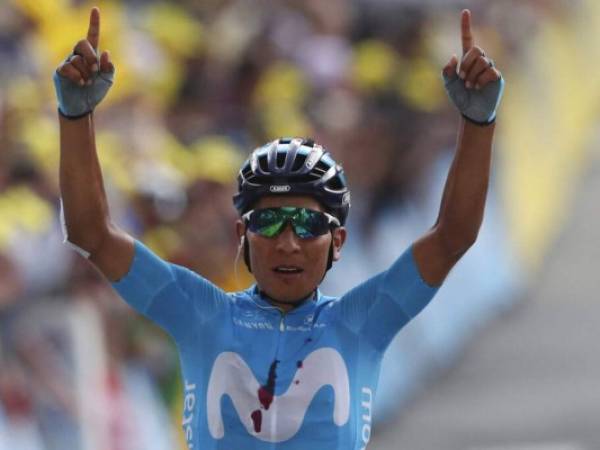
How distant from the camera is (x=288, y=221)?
17.8 ft

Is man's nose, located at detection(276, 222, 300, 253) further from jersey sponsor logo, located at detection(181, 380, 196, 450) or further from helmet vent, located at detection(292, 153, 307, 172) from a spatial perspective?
jersey sponsor logo, located at detection(181, 380, 196, 450)

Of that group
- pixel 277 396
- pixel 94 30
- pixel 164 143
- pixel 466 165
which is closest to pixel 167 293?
pixel 277 396

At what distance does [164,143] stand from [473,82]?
5703mm

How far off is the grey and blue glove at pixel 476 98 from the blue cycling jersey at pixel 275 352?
446 millimetres

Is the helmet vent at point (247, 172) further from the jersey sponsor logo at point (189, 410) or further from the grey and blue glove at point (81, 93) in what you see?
the jersey sponsor logo at point (189, 410)

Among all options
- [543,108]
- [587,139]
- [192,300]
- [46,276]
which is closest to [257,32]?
Result: [46,276]

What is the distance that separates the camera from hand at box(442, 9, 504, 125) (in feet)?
17.3

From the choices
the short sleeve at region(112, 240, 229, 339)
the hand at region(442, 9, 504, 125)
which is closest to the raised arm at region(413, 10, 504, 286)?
the hand at region(442, 9, 504, 125)

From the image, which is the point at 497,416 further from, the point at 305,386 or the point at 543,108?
the point at 305,386

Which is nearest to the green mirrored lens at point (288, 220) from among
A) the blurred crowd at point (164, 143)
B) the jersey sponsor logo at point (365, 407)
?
the jersey sponsor logo at point (365, 407)

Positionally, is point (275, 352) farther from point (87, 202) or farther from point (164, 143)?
point (164, 143)

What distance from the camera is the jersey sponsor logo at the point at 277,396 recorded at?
539 centimetres

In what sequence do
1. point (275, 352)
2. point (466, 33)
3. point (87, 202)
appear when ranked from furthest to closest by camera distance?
1. point (275, 352)
2. point (87, 202)
3. point (466, 33)

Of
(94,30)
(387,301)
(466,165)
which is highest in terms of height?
(94,30)
